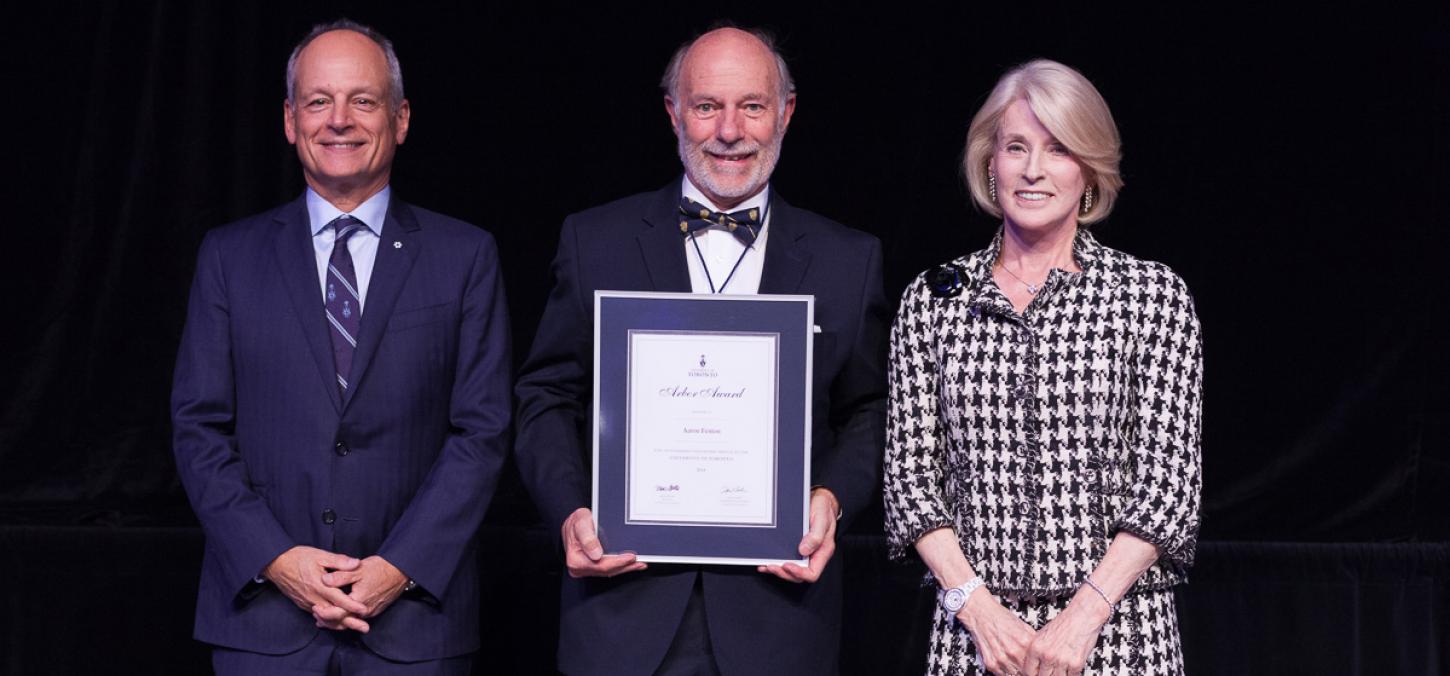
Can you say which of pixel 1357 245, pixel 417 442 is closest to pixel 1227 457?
pixel 1357 245

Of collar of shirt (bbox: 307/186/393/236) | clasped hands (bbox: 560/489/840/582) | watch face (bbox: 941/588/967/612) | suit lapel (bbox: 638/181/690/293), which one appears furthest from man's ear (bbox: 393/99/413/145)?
watch face (bbox: 941/588/967/612)

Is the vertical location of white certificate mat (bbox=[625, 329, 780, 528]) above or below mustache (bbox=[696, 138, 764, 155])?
below

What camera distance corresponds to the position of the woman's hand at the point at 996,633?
251 centimetres

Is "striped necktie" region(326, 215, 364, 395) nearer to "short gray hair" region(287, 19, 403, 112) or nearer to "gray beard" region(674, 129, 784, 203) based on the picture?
"short gray hair" region(287, 19, 403, 112)

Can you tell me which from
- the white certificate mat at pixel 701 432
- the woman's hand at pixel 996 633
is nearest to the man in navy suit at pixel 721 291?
the white certificate mat at pixel 701 432

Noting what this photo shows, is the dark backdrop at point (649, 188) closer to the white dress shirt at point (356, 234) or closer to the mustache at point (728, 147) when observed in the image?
the white dress shirt at point (356, 234)

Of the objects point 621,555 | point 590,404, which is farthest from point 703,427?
point 590,404

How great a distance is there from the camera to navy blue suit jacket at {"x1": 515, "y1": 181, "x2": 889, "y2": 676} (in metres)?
2.62

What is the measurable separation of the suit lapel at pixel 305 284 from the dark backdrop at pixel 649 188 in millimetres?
1550

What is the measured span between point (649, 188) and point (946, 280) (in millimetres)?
1911

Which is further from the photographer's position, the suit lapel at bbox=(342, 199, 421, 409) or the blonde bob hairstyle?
the suit lapel at bbox=(342, 199, 421, 409)

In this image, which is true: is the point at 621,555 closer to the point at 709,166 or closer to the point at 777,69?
the point at 709,166

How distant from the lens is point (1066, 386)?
8.36 ft

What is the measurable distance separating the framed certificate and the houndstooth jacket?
0.88 feet
